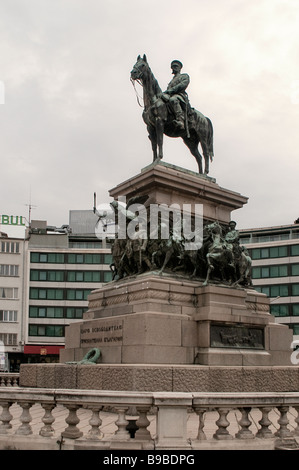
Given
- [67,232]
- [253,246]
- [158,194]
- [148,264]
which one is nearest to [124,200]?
[158,194]

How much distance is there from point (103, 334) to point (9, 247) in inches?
2577

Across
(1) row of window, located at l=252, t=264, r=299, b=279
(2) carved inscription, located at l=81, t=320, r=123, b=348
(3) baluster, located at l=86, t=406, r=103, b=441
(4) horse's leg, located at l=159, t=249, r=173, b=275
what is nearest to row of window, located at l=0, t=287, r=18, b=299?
(1) row of window, located at l=252, t=264, r=299, b=279

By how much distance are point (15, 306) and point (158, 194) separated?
63.4m

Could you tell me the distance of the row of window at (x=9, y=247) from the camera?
78062 millimetres

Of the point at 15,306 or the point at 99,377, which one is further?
the point at 15,306

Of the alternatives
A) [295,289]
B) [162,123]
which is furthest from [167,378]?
[295,289]

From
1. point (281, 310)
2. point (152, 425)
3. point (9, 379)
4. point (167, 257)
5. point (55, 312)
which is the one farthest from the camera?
point (55, 312)

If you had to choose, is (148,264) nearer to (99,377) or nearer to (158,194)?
(158,194)

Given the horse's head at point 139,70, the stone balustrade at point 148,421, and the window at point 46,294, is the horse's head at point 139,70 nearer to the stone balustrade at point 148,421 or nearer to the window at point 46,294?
the stone balustrade at point 148,421

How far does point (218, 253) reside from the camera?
16.2 m

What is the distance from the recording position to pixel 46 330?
7650 centimetres

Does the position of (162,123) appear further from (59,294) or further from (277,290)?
(59,294)

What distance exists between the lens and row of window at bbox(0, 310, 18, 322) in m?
76.0
